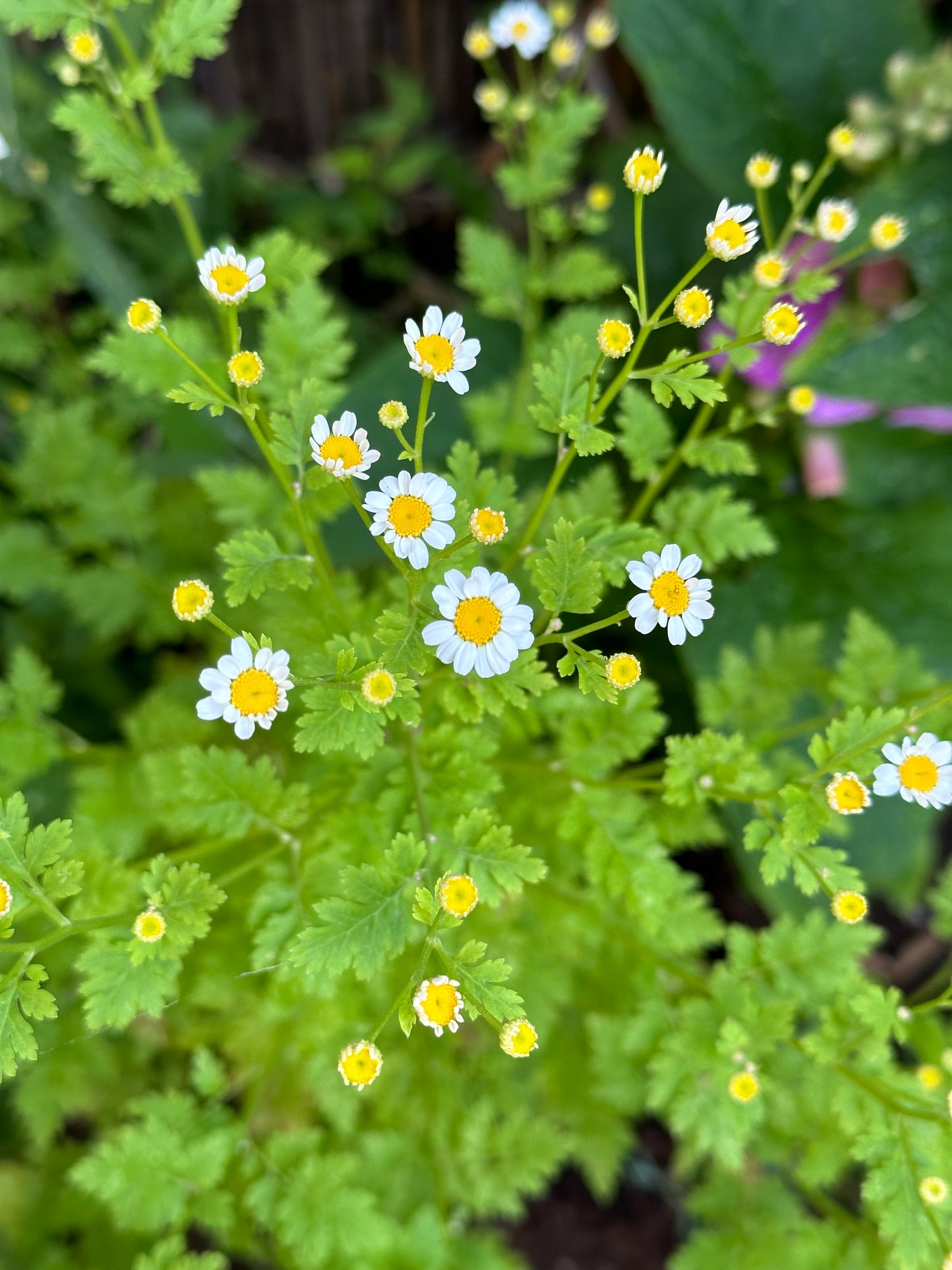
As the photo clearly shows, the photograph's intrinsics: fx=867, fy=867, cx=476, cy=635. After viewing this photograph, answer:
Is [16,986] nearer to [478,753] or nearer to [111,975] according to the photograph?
[111,975]

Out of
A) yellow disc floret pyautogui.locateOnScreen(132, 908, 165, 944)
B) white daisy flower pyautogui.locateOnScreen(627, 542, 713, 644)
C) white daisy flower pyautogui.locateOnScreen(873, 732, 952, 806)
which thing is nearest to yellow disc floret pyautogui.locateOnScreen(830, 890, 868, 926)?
white daisy flower pyautogui.locateOnScreen(873, 732, 952, 806)

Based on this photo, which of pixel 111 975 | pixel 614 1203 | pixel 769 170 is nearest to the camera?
pixel 111 975

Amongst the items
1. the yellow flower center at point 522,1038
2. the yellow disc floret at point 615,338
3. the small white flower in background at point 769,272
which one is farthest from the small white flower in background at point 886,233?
the yellow flower center at point 522,1038

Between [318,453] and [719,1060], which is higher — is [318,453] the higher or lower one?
the higher one

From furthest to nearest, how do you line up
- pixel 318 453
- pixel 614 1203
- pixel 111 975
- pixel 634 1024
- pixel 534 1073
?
1. pixel 614 1203
2. pixel 534 1073
3. pixel 634 1024
4. pixel 111 975
5. pixel 318 453

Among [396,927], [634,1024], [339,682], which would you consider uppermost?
[339,682]

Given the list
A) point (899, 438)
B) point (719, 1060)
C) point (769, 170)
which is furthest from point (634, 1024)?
point (899, 438)

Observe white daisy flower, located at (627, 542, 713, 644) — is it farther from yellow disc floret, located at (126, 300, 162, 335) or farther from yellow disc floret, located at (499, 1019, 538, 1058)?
yellow disc floret, located at (126, 300, 162, 335)
